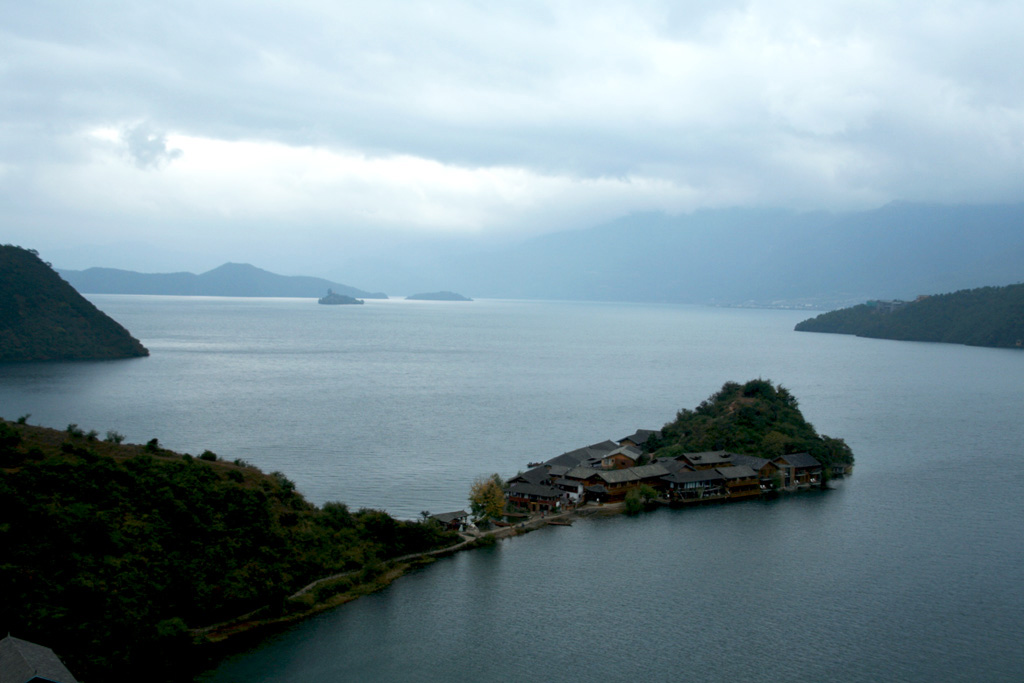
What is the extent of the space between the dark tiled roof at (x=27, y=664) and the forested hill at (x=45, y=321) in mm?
57896

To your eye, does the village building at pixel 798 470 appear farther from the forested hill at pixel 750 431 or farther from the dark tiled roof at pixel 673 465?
the dark tiled roof at pixel 673 465

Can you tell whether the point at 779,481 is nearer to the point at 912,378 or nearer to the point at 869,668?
the point at 869,668

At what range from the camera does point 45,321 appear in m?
62.8

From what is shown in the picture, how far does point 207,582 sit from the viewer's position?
16.0 metres

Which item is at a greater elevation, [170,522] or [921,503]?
[170,522]

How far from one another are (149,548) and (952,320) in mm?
112111

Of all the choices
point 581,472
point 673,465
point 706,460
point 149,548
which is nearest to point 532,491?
point 581,472

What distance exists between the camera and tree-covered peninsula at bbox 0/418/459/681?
13.8 meters

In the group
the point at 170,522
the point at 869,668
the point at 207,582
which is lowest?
the point at 869,668

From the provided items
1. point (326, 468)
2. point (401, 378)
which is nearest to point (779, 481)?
point (326, 468)

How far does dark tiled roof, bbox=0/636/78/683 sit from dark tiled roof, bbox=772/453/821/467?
25046 millimetres

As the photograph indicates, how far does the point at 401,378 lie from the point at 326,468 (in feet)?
89.2

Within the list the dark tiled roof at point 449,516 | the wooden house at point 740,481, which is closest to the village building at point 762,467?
the wooden house at point 740,481

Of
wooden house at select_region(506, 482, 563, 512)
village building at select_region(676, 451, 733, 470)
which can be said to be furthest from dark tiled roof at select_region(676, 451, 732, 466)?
wooden house at select_region(506, 482, 563, 512)
